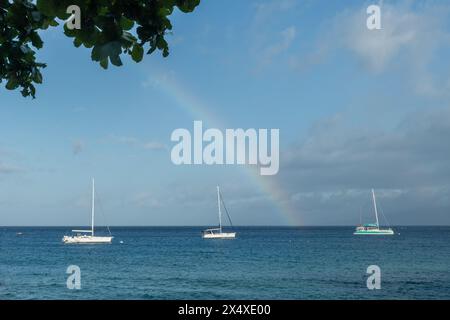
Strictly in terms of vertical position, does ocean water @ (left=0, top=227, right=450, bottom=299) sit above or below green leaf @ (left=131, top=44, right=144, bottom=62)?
below

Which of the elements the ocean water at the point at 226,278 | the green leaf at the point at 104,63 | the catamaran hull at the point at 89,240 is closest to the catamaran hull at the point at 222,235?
the catamaran hull at the point at 89,240

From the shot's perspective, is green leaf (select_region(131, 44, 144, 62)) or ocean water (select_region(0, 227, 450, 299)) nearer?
green leaf (select_region(131, 44, 144, 62))

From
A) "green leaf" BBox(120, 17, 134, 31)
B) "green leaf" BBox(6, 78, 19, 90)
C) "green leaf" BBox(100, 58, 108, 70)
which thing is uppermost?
"green leaf" BBox(120, 17, 134, 31)

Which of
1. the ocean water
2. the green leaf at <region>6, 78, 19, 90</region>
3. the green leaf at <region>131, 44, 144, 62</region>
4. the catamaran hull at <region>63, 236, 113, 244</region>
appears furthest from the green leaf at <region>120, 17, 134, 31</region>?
the catamaran hull at <region>63, 236, 113, 244</region>

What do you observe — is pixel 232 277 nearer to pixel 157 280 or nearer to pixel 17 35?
pixel 157 280

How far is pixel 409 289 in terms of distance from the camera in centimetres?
4481

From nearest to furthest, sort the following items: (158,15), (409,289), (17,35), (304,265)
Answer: (158,15)
(17,35)
(409,289)
(304,265)

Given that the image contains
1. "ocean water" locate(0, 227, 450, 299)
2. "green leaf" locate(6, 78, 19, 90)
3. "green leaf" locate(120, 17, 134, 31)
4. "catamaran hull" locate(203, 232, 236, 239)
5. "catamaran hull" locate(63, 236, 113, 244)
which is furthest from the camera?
"catamaran hull" locate(203, 232, 236, 239)

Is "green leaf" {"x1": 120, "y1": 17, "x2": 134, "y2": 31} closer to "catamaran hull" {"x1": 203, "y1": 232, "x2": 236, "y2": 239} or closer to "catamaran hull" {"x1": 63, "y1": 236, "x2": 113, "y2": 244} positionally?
"catamaran hull" {"x1": 63, "y1": 236, "x2": 113, "y2": 244}

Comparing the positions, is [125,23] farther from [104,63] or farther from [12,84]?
[12,84]

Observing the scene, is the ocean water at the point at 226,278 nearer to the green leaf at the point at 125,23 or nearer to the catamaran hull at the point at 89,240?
the catamaran hull at the point at 89,240
